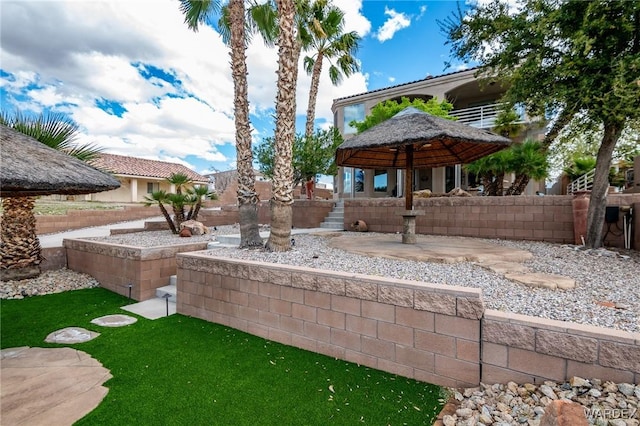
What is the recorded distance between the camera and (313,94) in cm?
1450

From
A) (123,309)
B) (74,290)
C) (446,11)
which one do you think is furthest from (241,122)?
(446,11)

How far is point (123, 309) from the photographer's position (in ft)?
18.1

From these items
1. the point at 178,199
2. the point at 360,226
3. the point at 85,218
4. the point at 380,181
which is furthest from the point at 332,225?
the point at 85,218

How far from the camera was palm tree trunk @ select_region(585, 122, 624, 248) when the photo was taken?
20.8 ft

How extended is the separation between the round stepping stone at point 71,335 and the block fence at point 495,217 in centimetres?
814

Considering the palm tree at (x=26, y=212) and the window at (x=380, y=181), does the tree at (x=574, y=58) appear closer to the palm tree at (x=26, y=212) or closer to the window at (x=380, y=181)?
the palm tree at (x=26, y=212)

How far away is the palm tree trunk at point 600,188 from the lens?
20.8 ft

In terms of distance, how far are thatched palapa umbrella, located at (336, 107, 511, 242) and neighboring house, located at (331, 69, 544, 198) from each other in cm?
838

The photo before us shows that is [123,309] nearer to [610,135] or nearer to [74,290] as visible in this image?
[74,290]

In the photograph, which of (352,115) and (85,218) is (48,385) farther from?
(352,115)

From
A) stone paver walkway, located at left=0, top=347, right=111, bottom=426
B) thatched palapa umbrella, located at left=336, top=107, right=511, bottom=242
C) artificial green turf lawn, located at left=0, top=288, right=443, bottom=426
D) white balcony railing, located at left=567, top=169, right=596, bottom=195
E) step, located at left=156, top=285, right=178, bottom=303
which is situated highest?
thatched palapa umbrella, located at left=336, top=107, right=511, bottom=242

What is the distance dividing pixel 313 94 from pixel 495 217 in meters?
9.84

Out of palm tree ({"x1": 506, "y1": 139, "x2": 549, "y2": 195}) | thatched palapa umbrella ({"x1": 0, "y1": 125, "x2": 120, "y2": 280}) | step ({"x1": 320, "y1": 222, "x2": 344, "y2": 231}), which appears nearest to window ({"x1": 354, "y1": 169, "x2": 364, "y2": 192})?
step ({"x1": 320, "y1": 222, "x2": 344, "y2": 231})

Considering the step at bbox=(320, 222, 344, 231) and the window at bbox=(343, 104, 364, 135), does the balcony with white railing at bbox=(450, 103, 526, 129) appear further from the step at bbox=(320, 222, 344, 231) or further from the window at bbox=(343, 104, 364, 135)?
the step at bbox=(320, 222, 344, 231)
